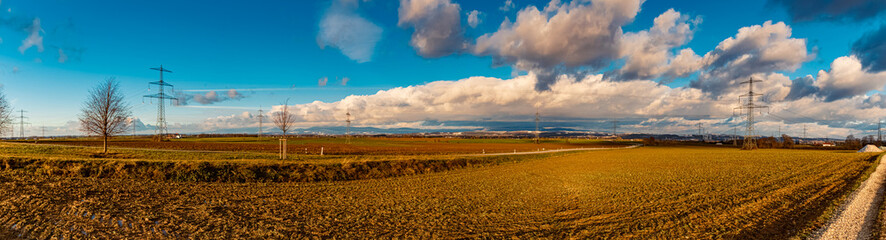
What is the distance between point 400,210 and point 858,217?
53.5 feet

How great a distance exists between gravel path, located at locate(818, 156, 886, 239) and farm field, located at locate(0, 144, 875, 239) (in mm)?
512

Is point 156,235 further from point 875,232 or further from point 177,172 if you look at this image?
point 875,232

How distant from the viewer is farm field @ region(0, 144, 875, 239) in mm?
10836

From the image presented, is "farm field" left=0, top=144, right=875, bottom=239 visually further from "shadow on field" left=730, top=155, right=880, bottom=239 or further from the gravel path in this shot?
the gravel path

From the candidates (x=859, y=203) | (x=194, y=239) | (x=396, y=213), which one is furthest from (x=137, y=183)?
(x=859, y=203)

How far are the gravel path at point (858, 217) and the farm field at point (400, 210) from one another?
51 centimetres

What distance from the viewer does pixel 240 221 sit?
38.7 feet

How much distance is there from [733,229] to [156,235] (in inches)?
676

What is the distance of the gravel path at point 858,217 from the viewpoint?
10.6 metres

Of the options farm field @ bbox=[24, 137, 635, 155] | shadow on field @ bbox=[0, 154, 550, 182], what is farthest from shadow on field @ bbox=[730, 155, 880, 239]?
farm field @ bbox=[24, 137, 635, 155]

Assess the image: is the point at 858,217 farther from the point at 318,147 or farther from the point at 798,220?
the point at 318,147

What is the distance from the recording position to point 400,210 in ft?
46.5

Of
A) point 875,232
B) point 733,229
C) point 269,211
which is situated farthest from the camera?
Answer: point 269,211

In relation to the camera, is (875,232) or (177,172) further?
(177,172)
